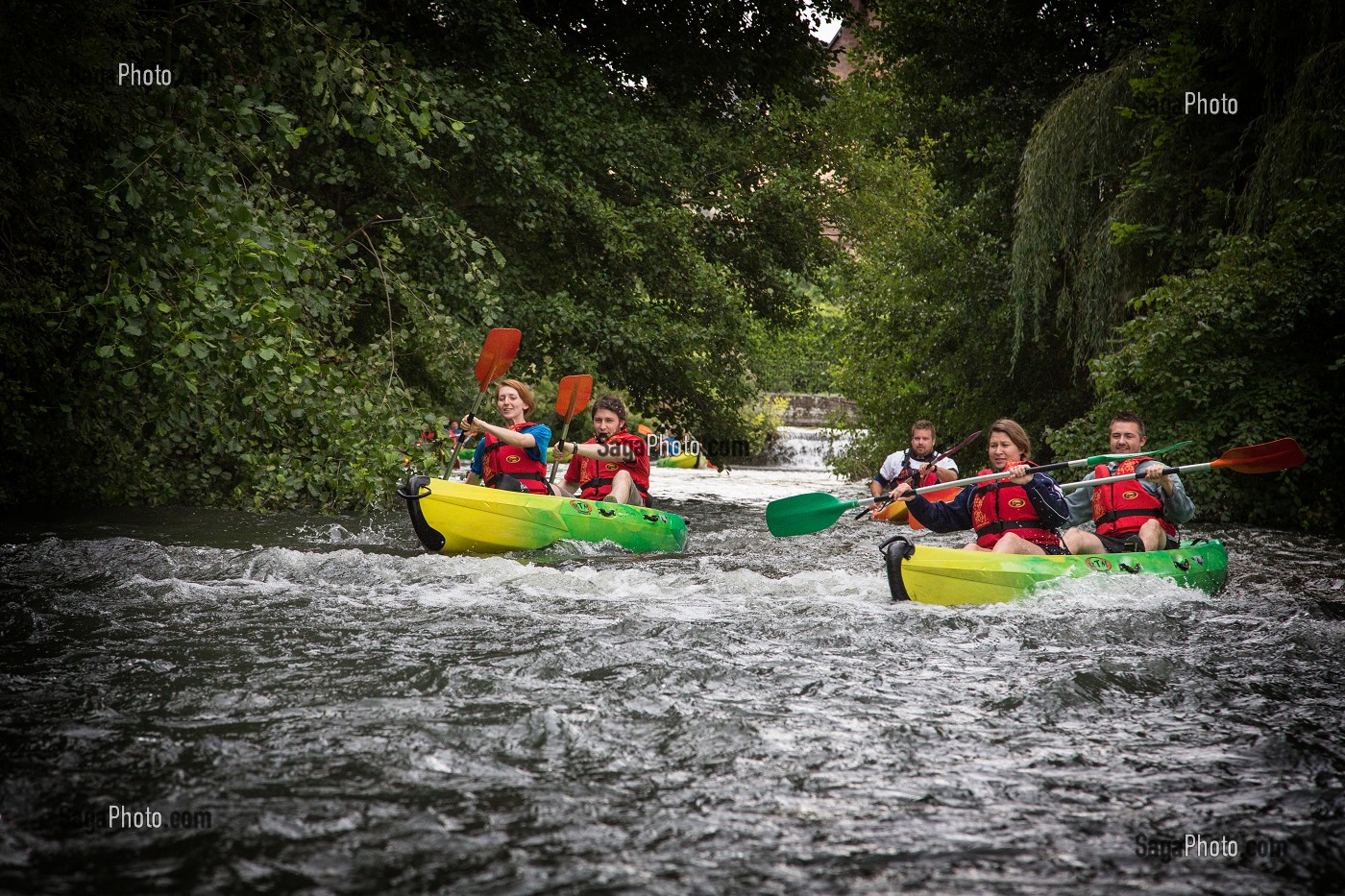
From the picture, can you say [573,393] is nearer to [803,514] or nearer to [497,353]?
[497,353]

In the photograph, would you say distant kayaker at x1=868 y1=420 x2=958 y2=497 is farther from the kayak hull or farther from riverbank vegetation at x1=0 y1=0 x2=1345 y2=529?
the kayak hull

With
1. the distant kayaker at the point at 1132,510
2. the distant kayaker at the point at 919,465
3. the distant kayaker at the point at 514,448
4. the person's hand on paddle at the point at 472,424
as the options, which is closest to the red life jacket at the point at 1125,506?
the distant kayaker at the point at 1132,510

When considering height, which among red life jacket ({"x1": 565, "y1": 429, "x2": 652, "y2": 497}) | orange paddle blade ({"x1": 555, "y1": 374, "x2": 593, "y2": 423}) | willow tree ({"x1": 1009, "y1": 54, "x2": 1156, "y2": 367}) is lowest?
red life jacket ({"x1": 565, "y1": 429, "x2": 652, "y2": 497})

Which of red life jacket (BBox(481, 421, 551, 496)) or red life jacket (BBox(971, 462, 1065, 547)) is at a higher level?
red life jacket (BBox(481, 421, 551, 496))

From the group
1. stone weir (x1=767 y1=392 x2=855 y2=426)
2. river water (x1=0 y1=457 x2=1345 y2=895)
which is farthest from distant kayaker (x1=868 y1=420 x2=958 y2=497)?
stone weir (x1=767 y1=392 x2=855 y2=426)

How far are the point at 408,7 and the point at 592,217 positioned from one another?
A: 2.71 m

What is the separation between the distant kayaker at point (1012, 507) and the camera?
251 inches

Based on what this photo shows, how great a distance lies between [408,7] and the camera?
1119 cm

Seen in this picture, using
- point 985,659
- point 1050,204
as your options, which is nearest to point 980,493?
point 985,659

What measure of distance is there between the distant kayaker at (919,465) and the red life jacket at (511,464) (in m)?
2.83

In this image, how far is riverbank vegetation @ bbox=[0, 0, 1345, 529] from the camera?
6.63 metres

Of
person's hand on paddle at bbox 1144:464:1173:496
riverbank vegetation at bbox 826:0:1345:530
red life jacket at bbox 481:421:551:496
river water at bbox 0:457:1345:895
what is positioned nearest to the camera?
river water at bbox 0:457:1345:895

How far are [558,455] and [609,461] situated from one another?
0.40m

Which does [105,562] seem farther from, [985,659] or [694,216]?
[694,216]
